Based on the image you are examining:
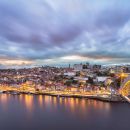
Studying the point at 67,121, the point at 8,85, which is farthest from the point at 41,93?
the point at 67,121

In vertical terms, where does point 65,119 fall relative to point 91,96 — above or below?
below

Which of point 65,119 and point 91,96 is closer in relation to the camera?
point 65,119

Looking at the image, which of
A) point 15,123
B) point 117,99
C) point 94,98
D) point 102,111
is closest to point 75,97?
point 94,98

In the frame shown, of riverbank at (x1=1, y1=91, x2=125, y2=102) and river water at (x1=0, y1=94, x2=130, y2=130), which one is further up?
riverbank at (x1=1, y1=91, x2=125, y2=102)

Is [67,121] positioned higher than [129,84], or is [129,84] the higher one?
[129,84]

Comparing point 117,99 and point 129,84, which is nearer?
point 117,99

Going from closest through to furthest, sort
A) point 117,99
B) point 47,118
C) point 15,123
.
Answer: point 15,123 < point 47,118 < point 117,99

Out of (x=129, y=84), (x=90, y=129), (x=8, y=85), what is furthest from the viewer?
(x=8, y=85)

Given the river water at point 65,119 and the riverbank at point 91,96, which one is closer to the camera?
the river water at point 65,119

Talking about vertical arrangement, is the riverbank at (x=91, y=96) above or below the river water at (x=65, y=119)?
above

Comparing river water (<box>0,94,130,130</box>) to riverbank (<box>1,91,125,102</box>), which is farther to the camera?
riverbank (<box>1,91,125,102</box>)

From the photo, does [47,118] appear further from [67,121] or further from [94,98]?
[94,98]
